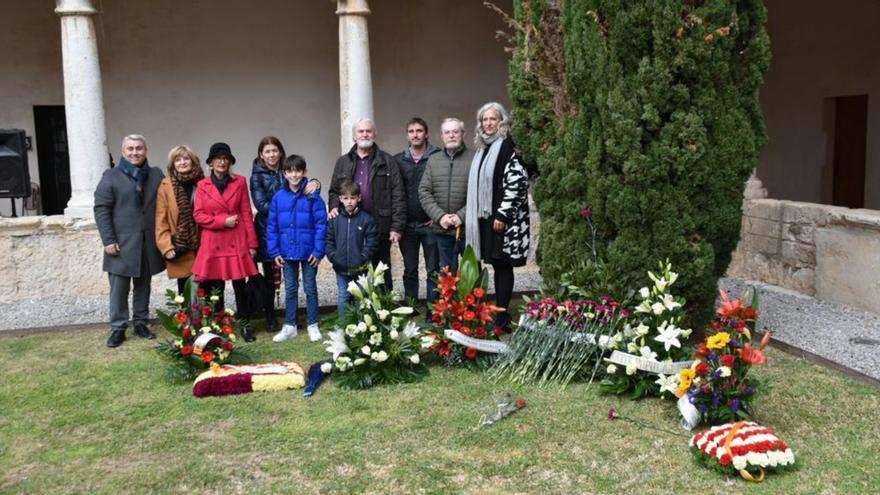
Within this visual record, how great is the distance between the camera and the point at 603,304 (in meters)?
4.90

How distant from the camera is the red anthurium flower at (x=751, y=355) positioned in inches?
150

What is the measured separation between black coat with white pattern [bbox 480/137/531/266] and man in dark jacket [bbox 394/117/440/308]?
0.66m

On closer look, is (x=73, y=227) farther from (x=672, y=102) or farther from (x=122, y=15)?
(x=672, y=102)

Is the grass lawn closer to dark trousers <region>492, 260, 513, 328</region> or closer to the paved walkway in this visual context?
the paved walkway

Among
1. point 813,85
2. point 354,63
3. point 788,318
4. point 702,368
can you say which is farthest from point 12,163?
point 813,85

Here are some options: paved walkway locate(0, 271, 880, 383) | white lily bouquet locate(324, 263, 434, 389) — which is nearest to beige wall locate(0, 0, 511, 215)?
paved walkway locate(0, 271, 880, 383)

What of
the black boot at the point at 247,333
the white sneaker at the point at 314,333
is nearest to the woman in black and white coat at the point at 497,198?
the white sneaker at the point at 314,333

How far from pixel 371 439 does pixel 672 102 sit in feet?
8.60

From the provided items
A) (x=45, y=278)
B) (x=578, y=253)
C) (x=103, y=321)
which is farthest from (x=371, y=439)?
(x=45, y=278)

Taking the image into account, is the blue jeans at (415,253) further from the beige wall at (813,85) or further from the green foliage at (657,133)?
the beige wall at (813,85)

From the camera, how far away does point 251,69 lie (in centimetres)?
1009

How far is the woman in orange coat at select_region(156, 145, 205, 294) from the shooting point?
5.82 meters

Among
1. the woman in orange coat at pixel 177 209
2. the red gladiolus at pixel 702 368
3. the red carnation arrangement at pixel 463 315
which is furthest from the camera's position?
the woman in orange coat at pixel 177 209

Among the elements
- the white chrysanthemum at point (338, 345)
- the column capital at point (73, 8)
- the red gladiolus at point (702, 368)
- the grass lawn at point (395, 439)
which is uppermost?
the column capital at point (73, 8)
